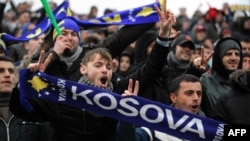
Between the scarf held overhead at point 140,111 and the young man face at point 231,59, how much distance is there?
2.03 m

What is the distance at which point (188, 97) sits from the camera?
519cm

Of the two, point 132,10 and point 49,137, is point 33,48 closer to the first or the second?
point 132,10

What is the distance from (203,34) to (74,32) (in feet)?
20.1

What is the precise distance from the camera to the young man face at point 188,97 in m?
5.11

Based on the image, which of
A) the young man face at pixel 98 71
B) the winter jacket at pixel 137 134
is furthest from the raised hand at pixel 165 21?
the winter jacket at pixel 137 134

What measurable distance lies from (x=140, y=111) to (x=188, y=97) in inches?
33.8

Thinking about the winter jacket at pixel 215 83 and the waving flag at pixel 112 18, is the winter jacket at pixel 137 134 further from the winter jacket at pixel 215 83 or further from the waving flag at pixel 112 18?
the waving flag at pixel 112 18

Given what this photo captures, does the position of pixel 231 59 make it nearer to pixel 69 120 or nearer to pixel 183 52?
pixel 183 52

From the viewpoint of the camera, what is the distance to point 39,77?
460 centimetres

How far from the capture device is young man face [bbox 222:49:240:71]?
6.36 metres

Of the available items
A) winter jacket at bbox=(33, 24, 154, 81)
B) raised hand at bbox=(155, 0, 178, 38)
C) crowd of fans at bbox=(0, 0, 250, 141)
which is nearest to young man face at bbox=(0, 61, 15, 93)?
crowd of fans at bbox=(0, 0, 250, 141)

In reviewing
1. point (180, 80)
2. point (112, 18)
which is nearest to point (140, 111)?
point (180, 80)

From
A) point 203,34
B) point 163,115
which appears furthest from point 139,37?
point 203,34

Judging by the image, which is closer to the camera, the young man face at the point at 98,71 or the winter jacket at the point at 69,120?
the winter jacket at the point at 69,120
